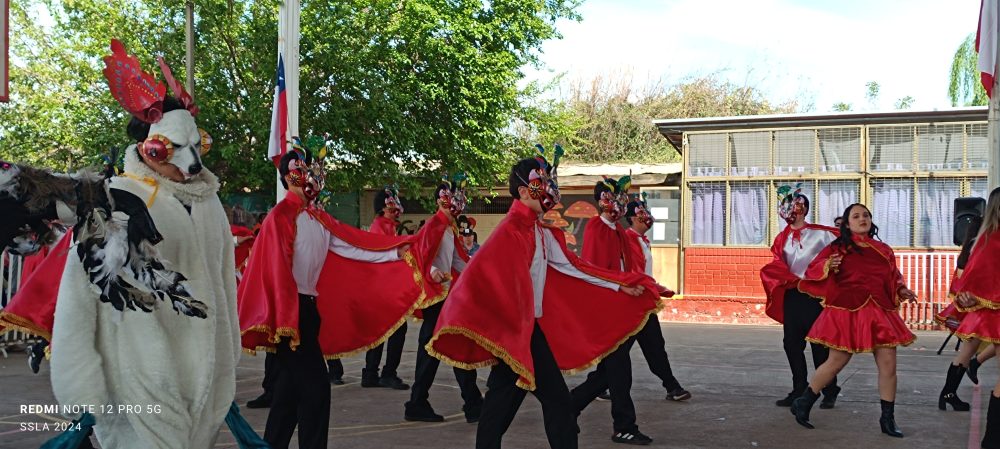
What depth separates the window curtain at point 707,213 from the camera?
843 inches

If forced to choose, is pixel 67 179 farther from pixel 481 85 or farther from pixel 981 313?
pixel 481 85

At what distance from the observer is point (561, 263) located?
618 centimetres

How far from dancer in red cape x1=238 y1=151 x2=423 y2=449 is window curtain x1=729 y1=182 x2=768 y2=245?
15.2 m

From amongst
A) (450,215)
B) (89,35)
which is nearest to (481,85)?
(89,35)

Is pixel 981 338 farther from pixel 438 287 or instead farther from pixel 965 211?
pixel 965 211

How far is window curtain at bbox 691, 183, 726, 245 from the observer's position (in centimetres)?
2141

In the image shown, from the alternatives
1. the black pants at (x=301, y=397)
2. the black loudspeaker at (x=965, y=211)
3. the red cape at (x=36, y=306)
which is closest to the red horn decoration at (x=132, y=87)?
the red cape at (x=36, y=306)

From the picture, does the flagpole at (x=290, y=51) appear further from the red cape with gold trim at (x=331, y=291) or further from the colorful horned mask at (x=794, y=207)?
the colorful horned mask at (x=794, y=207)

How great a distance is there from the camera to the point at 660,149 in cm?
3944

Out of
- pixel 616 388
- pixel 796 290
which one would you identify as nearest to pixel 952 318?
pixel 796 290

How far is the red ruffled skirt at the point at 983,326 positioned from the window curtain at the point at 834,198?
1387 centimetres

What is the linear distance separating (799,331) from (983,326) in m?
2.17

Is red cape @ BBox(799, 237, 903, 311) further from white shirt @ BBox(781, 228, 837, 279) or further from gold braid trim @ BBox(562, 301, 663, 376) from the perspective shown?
gold braid trim @ BBox(562, 301, 663, 376)

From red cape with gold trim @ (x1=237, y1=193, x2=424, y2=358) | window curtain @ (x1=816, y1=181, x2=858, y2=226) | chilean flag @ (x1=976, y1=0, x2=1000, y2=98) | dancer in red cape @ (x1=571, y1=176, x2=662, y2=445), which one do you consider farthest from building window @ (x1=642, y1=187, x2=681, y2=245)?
red cape with gold trim @ (x1=237, y1=193, x2=424, y2=358)
